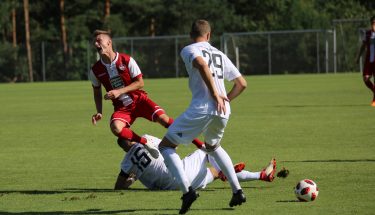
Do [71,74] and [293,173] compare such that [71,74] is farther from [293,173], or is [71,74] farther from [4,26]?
[293,173]

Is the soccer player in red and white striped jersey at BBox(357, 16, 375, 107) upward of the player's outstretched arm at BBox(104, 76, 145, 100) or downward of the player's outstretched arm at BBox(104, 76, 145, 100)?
downward

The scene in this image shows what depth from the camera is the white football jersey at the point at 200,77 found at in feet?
26.8

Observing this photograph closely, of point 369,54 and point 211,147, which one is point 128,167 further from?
point 369,54

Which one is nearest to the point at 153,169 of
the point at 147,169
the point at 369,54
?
the point at 147,169

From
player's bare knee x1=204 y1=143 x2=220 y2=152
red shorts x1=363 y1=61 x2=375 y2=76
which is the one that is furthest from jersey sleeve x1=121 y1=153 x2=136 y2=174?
red shorts x1=363 y1=61 x2=375 y2=76

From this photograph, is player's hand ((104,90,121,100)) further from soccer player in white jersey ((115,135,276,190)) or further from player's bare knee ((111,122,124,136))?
soccer player in white jersey ((115,135,276,190))

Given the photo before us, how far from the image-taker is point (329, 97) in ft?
90.4

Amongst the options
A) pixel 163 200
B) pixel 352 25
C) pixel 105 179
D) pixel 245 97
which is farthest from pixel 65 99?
pixel 352 25

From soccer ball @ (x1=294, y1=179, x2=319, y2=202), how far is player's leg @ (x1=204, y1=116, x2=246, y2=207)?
0.75 meters

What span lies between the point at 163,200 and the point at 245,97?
20372 mm

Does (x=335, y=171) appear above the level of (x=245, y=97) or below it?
above

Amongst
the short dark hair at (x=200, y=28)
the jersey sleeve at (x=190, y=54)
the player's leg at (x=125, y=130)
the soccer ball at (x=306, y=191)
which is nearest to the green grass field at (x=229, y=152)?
the soccer ball at (x=306, y=191)

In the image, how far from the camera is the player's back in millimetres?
9938

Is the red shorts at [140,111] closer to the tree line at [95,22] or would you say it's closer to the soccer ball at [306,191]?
the soccer ball at [306,191]
